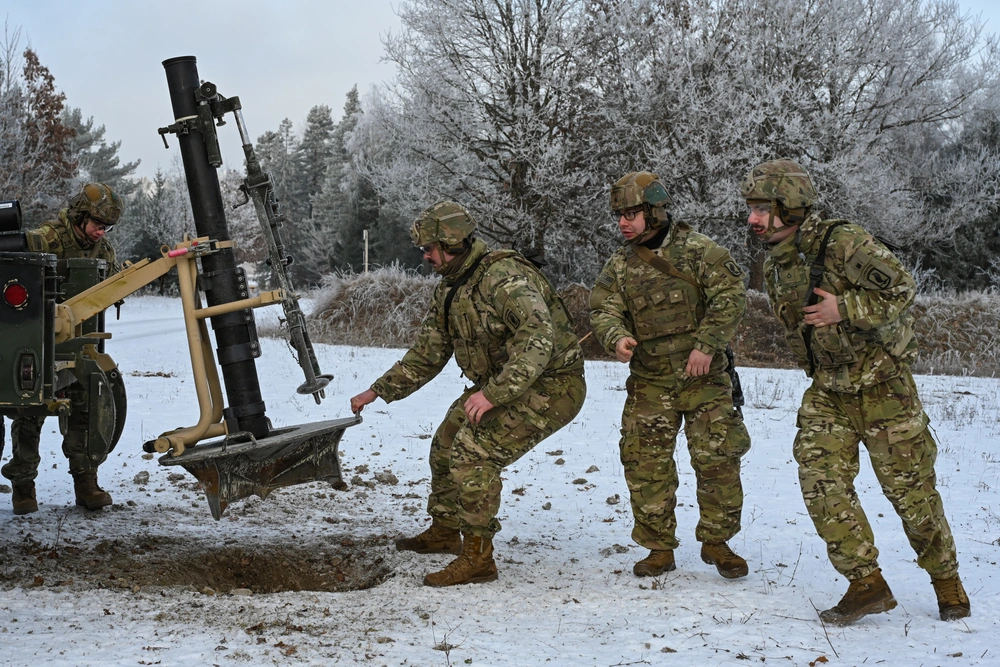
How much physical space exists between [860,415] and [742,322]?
47.8ft

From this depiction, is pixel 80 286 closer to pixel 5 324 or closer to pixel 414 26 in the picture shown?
pixel 5 324

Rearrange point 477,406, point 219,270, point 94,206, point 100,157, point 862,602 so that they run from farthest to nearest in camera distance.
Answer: point 100,157 < point 94,206 < point 219,270 < point 477,406 < point 862,602

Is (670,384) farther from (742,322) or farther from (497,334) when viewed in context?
(742,322)

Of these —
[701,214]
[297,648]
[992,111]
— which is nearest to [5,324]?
[297,648]

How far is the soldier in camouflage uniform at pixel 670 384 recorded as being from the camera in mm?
4977

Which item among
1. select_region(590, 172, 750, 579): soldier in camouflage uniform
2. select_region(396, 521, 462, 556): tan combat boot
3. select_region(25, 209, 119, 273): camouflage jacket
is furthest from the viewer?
select_region(25, 209, 119, 273): camouflage jacket

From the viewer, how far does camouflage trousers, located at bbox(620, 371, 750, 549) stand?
16.3 ft

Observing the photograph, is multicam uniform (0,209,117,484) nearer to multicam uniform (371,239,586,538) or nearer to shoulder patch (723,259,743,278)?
multicam uniform (371,239,586,538)

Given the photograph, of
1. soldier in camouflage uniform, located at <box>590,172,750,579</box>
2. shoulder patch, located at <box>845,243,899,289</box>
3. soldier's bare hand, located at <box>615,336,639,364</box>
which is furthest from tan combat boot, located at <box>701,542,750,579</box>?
shoulder patch, located at <box>845,243,899,289</box>

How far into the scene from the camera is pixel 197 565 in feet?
17.6

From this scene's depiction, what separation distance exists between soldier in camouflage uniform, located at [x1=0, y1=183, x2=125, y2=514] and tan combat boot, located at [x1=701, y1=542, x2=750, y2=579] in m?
4.08

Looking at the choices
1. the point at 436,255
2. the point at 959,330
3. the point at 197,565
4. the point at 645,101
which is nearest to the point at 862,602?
the point at 436,255

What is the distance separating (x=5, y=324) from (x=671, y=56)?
61.9ft

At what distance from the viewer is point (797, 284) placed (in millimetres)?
4625
